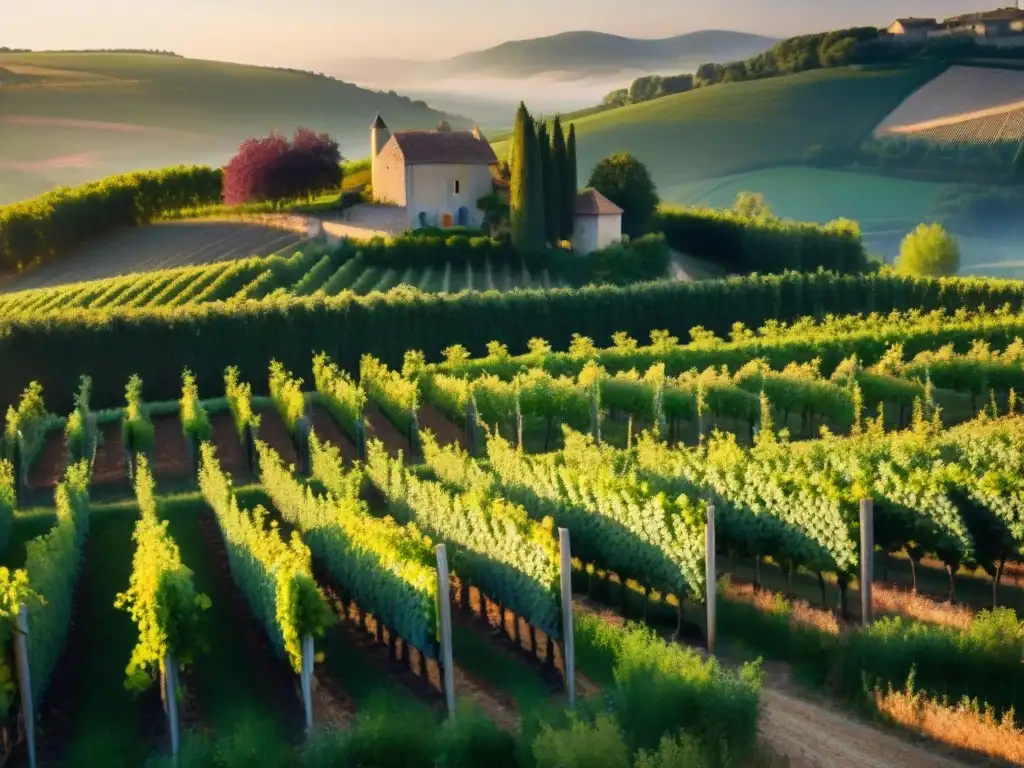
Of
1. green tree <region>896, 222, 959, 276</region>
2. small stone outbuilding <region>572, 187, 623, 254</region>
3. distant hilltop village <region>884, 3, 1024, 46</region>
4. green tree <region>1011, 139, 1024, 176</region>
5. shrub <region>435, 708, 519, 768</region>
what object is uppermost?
distant hilltop village <region>884, 3, 1024, 46</region>

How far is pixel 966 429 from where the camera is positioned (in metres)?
23.3

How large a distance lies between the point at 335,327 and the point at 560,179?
23.9 meters

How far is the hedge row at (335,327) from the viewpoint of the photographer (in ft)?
116

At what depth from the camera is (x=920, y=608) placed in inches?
601

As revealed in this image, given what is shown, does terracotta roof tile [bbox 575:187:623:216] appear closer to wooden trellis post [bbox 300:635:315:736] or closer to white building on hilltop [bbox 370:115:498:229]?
white building on hilltop [bbox 370:115:498:229]

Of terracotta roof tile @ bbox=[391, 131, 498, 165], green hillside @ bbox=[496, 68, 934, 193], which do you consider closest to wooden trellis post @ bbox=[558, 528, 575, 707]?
terracotta roof tile @ bbox=[391, 131, 498, 165]

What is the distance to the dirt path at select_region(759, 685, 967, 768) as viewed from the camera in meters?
11.6

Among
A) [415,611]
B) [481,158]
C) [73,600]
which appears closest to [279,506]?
[73,600]

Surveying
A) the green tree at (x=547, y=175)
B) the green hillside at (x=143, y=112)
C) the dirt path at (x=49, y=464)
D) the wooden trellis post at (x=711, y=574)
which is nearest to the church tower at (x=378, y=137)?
the green tree at (x=547, y=175)

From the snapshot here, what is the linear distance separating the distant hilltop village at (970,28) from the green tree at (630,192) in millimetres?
83764

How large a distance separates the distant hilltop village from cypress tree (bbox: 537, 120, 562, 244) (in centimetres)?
9089

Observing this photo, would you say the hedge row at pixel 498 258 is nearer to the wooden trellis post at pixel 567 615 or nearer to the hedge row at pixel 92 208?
the hedge row at pixel 92 208

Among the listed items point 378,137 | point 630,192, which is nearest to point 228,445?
point 630,192

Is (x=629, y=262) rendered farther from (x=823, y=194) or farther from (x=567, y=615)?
(x=823, y=194)
